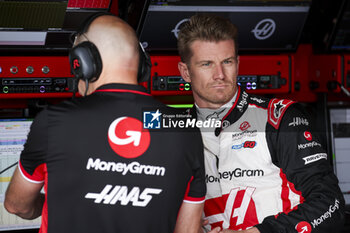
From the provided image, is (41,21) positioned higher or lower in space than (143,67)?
higher

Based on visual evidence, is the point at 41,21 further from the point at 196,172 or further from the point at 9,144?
the point at 196,172

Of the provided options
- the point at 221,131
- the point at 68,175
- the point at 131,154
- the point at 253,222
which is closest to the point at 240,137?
the point at 221,131

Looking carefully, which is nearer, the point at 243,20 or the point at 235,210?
the point at 235,210

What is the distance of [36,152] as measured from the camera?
109cm

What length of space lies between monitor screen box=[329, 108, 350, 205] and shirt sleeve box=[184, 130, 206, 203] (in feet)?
4.38

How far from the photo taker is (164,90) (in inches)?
79.8

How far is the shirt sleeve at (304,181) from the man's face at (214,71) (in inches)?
9.0

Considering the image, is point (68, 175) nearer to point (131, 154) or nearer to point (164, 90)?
point (131, 154)

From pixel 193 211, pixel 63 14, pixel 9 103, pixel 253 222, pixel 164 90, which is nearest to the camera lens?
pixel 193 211

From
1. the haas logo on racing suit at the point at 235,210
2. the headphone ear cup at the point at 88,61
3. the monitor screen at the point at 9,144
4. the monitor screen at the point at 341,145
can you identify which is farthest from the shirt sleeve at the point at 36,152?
the monitor screen at the point at 341,145

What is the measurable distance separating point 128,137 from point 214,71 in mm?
626

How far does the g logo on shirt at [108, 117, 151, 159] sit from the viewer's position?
1.10m

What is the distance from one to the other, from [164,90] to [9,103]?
78 cm

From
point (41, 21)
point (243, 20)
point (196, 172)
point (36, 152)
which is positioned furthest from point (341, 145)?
point (36, 152)
